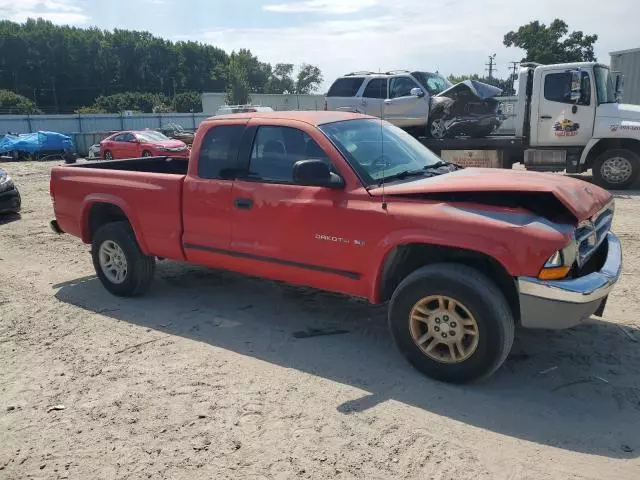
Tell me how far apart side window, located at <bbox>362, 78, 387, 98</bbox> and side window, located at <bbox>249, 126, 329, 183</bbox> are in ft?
35.2

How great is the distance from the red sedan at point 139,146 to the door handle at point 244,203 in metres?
18.0

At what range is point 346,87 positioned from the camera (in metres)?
15.3

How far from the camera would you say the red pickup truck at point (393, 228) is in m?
3.55

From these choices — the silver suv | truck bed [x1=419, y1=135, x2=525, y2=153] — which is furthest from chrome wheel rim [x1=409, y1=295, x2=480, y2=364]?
the silver suv

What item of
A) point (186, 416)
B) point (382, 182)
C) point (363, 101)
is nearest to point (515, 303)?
point (382, 182)

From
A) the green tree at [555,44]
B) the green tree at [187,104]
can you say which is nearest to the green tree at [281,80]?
the green tree at [187,104]

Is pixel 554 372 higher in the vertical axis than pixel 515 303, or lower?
lower

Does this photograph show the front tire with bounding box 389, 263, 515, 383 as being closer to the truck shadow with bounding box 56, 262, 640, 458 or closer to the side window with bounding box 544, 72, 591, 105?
the truck shadow with bounding box 56, 262, 640, 458

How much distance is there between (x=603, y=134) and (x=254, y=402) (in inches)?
430

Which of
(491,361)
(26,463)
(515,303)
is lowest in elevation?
(26,463)

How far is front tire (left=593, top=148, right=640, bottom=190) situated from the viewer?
12.0 meters

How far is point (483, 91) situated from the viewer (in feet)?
44.3

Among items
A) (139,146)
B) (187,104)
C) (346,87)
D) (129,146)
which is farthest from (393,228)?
(187,104)

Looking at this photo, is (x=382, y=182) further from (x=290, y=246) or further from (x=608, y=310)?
(x=608, y=310)
